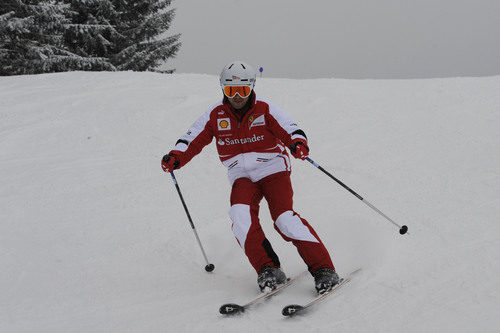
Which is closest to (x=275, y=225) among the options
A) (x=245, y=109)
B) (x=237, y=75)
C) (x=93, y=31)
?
(x=245, y=109)

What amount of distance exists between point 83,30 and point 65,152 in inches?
566

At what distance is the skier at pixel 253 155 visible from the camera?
11.4 ft

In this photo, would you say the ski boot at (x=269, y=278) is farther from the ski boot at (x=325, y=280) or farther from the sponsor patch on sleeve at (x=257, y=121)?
the sponsor patch on sleeve at (x=257, y=121)

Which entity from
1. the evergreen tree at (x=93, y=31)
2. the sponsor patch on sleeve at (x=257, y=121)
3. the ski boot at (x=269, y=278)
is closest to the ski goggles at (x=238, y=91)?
the sponsor patch on sleeve at (x=257, y=121)

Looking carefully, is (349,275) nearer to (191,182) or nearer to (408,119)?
(191,182)

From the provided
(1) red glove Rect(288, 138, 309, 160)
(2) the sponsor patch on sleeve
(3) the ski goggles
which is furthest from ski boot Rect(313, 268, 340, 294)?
(3) the ski goggles

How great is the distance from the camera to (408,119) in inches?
283

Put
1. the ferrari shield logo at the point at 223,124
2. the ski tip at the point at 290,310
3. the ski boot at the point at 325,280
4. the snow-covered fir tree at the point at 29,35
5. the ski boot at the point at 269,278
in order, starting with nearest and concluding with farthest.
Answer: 1. the ski tip at the point at 290,310
2. the ski boot at the point at 325,280
3. the ski boot at the point at 269,278
4. the ferrari shield logo at the point at 223,124
5. the snow-covered fir tree at the point at 29,35

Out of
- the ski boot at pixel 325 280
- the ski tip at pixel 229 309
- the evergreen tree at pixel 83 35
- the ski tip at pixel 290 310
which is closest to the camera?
the ski tip at pixel 290 310

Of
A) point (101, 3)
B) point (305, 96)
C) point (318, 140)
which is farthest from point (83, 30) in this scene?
point (318, 140)

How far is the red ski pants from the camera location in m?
3.35

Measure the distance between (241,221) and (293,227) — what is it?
0.39 meters

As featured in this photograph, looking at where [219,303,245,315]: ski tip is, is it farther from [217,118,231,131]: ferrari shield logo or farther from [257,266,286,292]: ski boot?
[217,118,231,131]: ferrari shield logo

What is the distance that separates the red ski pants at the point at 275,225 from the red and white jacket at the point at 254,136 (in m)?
0.10
